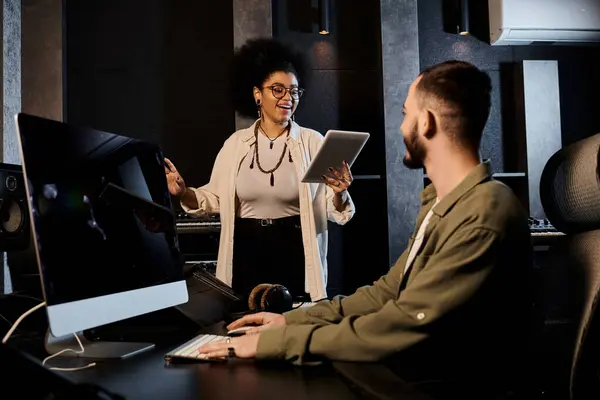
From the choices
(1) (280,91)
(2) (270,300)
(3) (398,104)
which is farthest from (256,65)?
(2) (270,300)

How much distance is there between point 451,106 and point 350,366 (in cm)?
62

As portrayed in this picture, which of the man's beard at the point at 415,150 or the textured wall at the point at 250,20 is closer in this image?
the man's beard at the point at 415,150

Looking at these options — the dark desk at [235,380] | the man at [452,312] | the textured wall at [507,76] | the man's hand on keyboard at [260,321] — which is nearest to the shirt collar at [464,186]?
the man at [452,312]

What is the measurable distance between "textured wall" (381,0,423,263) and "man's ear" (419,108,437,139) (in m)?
3.05

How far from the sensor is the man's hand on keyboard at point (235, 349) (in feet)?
3.88

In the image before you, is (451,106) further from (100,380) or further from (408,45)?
(408,45)

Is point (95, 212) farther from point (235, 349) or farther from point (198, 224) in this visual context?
point (198, 224)

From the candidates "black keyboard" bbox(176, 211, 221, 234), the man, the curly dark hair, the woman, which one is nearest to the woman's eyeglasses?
the woman

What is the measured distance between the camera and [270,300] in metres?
1.78

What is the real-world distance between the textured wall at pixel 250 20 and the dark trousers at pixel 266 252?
6.16 feet

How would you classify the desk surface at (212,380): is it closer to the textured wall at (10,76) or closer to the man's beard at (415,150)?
the man's beard at (415,150)

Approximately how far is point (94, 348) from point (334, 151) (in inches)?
57.2

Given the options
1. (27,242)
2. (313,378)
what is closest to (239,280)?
(27,242)

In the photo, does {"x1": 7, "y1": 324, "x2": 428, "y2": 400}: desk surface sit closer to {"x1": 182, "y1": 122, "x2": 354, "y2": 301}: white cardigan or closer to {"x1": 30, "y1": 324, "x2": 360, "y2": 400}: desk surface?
{"x1": 30, "y1": 324, "x2": 360, "y2": 400}: desk surface
